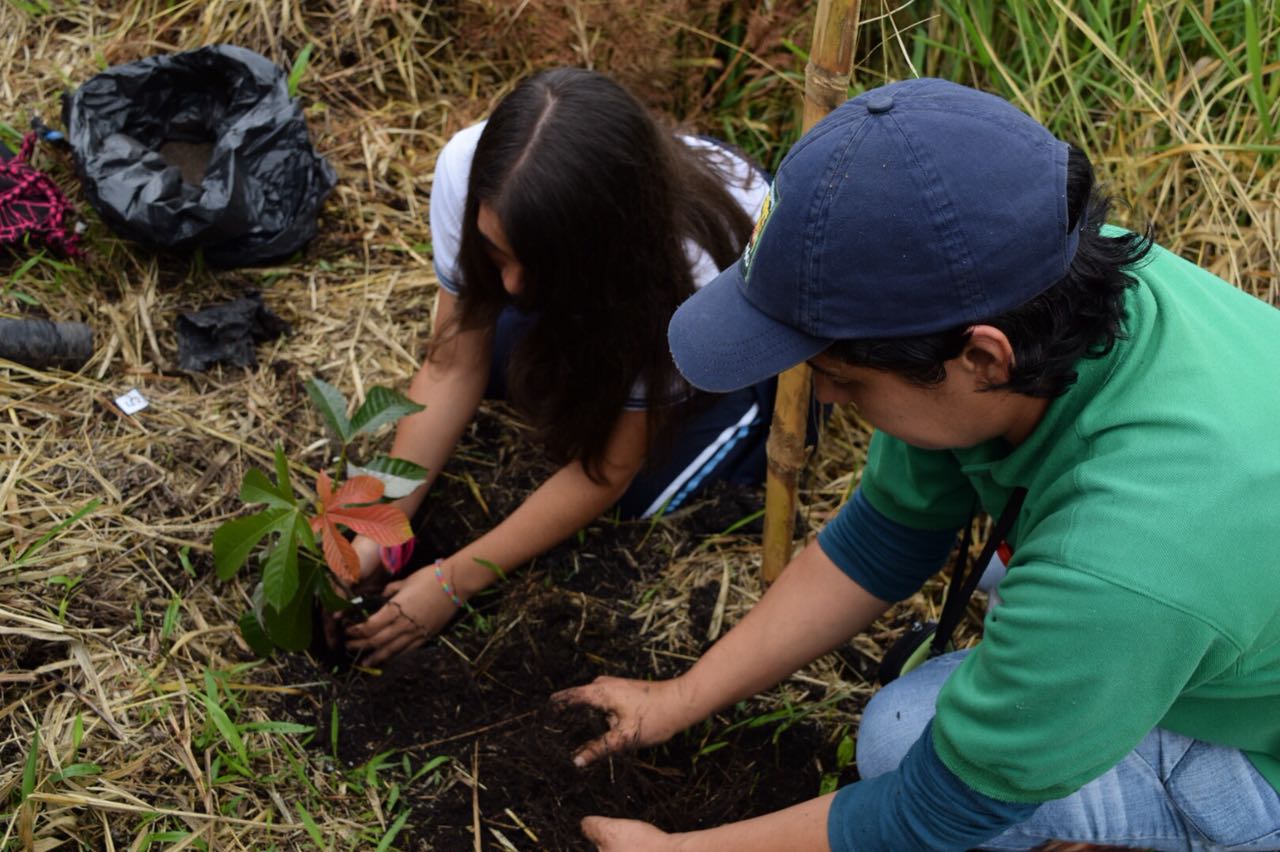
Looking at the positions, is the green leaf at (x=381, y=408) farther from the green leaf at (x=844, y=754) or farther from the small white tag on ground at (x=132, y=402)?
the green leaf at (x=844, y=754)

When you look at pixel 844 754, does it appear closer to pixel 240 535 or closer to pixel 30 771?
pixel 240 535

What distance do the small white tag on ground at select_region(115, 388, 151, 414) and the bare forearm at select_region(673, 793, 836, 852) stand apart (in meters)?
1.34

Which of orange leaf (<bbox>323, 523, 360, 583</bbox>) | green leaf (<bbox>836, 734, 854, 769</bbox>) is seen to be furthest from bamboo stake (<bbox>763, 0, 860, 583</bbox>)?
orange leaf (<bbox>323, 523, 360, 583</bbox>)

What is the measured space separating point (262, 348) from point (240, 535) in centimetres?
83

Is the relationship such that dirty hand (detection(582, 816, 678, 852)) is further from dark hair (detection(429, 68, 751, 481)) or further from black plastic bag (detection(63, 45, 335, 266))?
black plastic bag (detection(63, 45, 335, 266))

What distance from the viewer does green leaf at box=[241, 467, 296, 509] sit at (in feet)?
4.80

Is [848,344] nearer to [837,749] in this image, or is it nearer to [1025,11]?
[837,749]

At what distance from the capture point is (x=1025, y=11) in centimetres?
218

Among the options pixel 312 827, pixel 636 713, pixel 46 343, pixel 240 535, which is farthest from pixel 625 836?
pixel 46 343

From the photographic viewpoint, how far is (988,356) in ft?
3.10

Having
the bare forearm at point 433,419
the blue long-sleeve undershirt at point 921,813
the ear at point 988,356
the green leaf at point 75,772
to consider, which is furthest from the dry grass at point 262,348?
the ear at point 988,356

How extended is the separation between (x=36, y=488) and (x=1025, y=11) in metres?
2.02

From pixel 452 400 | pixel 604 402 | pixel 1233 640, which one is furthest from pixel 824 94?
pixel 452 400

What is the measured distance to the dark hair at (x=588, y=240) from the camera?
4.74 ft
